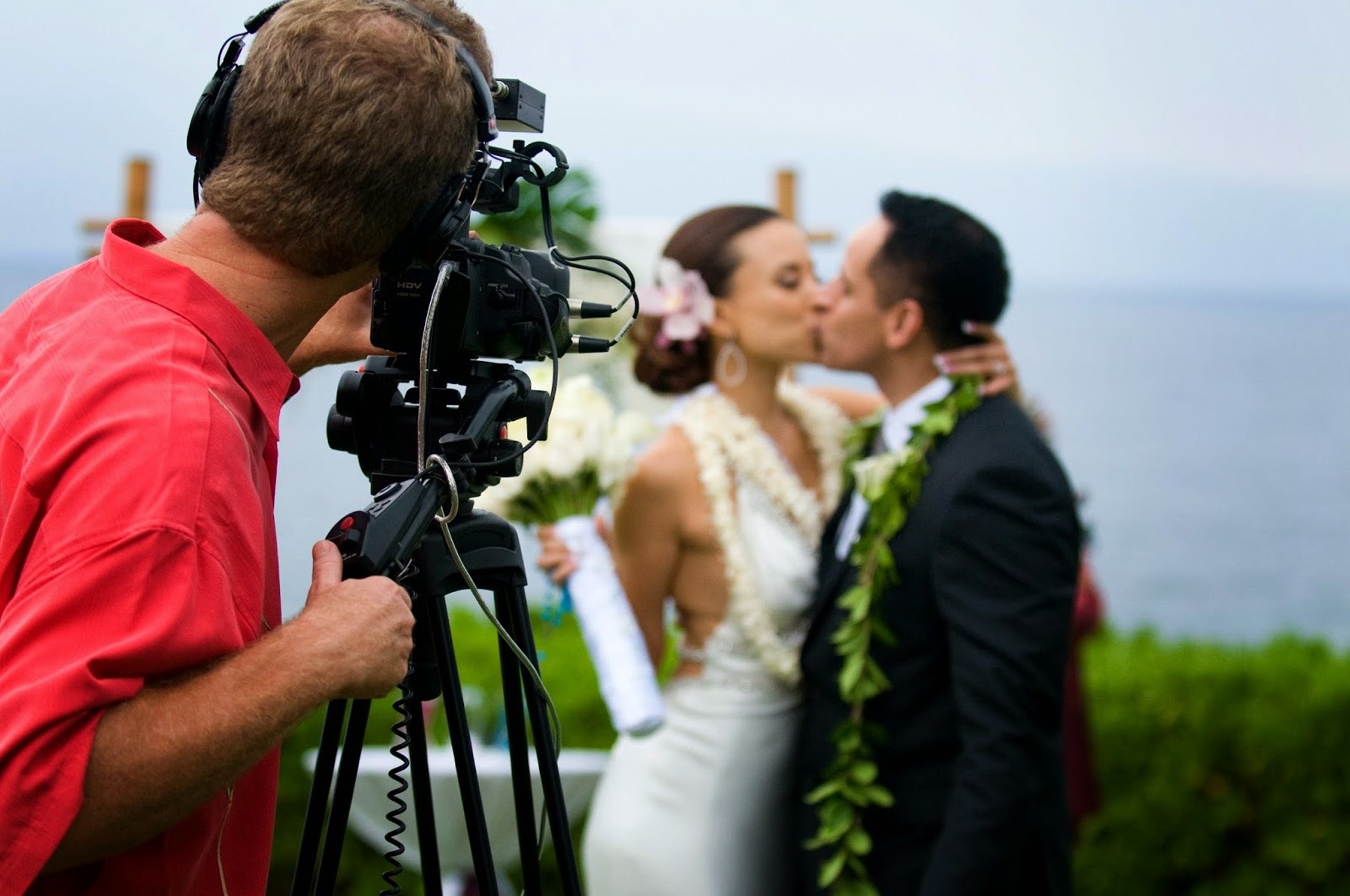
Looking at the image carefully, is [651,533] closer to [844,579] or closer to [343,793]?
[844,579]

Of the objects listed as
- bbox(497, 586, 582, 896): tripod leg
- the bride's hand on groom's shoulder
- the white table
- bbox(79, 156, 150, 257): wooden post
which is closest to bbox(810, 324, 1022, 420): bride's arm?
the bride's hand on groom's shoulder

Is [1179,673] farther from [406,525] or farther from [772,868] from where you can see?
[406,525]

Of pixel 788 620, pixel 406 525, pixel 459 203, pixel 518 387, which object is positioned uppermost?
pixel 459 203

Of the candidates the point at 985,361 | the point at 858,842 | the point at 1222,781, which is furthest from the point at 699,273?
the point at 1222,781

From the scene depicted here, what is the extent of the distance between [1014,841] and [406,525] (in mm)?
Result: 1428

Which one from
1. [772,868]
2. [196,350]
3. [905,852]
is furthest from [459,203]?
[772,868]

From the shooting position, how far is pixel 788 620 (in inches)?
117

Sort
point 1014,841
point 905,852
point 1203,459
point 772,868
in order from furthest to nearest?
point 1203,459, point 772,868, point 905,852, point 1014,841

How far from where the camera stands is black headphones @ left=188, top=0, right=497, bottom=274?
1368 millimetres

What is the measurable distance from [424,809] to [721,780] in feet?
4.47

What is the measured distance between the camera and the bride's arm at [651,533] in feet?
9.81

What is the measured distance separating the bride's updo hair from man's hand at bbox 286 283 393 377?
1.45 m

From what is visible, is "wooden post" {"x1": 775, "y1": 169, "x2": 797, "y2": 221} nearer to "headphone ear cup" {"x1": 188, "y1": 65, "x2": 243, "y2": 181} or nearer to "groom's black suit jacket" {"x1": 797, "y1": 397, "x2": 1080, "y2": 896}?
"groom's black suit jacket" {"x1": 797, "y1": 397, "x2": 1080, "y2": 896}

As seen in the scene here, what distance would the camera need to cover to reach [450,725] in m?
1.55
